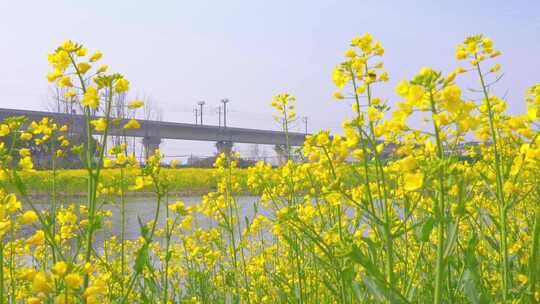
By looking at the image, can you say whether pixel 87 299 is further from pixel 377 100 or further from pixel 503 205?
pixel 377 100

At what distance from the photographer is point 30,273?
1.28 m

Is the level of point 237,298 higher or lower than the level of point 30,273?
lower

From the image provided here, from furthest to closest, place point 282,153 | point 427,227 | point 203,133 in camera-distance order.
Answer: point 203,133 < point 282,153 < point 427,227

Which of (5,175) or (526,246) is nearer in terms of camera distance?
(5,175)

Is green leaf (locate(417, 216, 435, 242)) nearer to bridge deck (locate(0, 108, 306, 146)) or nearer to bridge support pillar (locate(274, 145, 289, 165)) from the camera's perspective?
bridge support pillar (locate(274, 145, 289, 165))

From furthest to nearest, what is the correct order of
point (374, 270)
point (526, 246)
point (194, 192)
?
point (194, 192)
point (526, 246)
point (374, 270)

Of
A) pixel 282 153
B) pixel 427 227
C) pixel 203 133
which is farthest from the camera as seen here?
pixel 203 133

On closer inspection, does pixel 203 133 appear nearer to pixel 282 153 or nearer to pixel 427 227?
pixel 282 153

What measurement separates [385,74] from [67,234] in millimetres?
1929

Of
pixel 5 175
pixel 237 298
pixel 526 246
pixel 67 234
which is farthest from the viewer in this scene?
pixel 67 234

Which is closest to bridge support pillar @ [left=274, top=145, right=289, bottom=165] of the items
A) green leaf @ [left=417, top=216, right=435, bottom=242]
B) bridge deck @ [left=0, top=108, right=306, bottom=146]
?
green leaf @ [left=417, top=216, right=435, bottom=242]

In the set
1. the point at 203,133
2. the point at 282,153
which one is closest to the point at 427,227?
the point at 282,153

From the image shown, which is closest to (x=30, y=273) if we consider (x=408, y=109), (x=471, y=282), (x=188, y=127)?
(x=408, y=109)

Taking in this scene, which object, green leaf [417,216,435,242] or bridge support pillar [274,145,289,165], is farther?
bridge support pillar [274,145,289,165]
